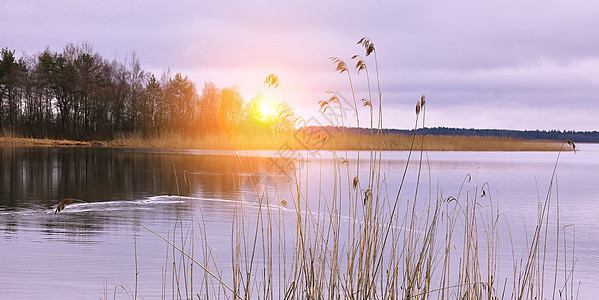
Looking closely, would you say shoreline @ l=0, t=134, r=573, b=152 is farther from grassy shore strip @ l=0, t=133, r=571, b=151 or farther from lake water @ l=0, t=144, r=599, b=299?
lake water @ l=0, t=144, r=599, b=299

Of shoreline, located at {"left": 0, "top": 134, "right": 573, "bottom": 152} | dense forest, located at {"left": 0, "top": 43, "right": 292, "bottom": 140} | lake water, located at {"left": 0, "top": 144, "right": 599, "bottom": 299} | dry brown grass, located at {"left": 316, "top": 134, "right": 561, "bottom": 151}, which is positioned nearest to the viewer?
lake water, located at {"left": 0, "top": 144, "right": 599, "bottom": 299}

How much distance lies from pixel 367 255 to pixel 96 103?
37.9m

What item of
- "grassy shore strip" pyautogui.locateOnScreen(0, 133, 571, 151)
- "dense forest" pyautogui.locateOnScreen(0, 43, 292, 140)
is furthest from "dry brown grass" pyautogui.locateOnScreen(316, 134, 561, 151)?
"dense forest" pyautogui.locateOnScreen(0, 43, 292, 140)

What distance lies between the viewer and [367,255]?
2.89 m

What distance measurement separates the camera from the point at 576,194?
10.5 m

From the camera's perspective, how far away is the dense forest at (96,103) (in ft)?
122

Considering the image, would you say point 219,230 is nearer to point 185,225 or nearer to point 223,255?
point 185,225

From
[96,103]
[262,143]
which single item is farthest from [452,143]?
[96,103]

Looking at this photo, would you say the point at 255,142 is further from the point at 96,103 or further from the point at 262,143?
the point at 96,103

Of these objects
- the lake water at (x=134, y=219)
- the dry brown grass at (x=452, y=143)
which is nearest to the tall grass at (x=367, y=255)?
the lake water at (x=134, y=219)

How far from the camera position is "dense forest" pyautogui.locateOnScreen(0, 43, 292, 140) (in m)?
37.1

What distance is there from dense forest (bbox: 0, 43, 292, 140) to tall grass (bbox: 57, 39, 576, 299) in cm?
2893

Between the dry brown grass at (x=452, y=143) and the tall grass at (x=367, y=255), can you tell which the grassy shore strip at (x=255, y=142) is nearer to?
the dry brown grass at (x=452, y=143)

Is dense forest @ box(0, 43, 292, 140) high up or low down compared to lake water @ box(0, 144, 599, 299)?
up
